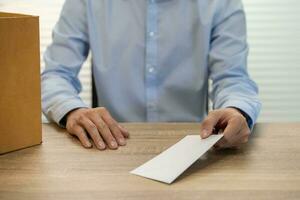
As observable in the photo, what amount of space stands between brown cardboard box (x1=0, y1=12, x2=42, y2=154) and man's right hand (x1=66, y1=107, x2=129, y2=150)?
4.1 inches

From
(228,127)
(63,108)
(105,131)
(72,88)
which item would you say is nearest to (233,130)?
(228,127)

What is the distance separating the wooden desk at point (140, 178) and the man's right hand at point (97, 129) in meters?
0.02

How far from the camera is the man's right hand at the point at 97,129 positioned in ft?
3.06

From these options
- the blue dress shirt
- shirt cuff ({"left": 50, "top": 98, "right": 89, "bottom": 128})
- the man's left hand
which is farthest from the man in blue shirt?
the man's left hand

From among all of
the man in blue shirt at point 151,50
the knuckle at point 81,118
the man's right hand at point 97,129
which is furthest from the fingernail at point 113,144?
the man in blue shirt at point 151,50

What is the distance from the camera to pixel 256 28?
2.22m

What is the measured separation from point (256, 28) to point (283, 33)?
130 mm

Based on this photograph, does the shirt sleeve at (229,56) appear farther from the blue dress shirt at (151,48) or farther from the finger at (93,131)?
the finger at (93,131)

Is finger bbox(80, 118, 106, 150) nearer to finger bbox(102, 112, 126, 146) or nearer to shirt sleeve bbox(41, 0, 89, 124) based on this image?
finger bbox(102, 112, 126, 146)

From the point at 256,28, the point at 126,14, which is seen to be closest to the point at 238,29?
the point at 126,14

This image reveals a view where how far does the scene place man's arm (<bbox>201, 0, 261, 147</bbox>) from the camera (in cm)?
107

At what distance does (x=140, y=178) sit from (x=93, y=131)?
23cm

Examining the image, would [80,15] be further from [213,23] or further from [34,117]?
[34,117]

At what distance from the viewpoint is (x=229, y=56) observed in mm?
1360
